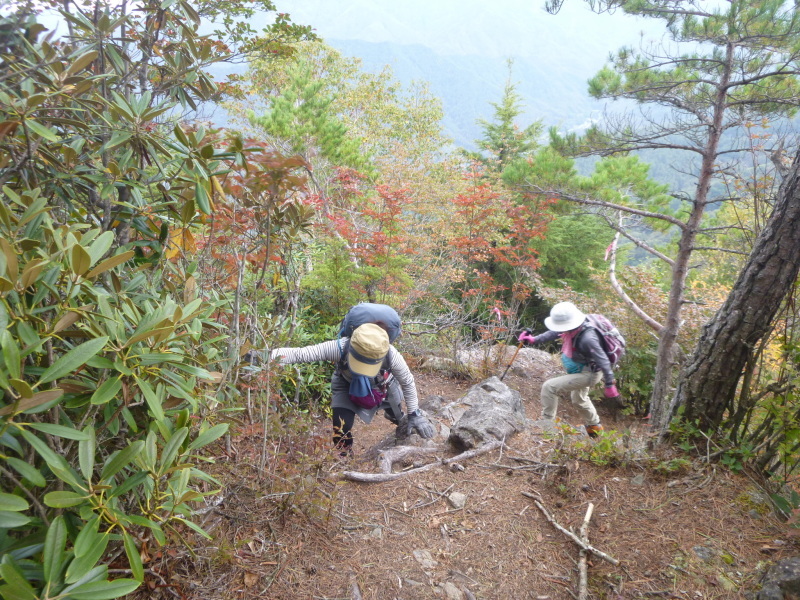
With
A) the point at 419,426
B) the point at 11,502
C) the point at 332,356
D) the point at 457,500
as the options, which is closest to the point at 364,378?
the point at 332,356

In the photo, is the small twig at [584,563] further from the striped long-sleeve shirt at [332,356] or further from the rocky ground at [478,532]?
the striped long-sleeve shirt at [332,356]

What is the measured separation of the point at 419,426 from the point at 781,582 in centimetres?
238

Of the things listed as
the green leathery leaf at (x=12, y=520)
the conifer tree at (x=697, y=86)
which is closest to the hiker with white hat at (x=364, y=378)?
the green leathery leaf at (x=12, y=520)

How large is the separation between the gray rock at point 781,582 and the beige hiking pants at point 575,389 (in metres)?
2.74

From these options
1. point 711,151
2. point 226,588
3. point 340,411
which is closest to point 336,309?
point 340,411

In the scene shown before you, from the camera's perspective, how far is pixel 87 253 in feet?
3.22

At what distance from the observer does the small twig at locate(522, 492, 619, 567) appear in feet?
6.84

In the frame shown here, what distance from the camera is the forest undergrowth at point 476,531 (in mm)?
1846

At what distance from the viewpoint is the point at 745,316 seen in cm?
238

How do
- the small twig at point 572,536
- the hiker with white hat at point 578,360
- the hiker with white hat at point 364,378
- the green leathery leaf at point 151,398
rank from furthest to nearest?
the hiker with white hat at point 578,360 → the hiker with white hat at point 364,378 → the small twig at point 572,536 → the green leathery leaf at point 151,398

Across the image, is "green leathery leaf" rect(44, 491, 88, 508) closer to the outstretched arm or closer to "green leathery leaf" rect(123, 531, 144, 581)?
"green leathery leaf" rect(123, 531, 144, 581)

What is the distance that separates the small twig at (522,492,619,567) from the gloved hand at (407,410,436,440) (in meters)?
1.08

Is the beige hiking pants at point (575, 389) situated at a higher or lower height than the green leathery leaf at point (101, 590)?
lower

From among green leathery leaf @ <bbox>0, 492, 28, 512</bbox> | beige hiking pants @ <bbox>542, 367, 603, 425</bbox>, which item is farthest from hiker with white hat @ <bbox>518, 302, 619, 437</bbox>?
green leathery leaf @ <bbox>0, 492, 28, 512</bbox>
